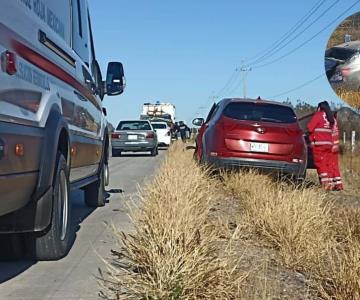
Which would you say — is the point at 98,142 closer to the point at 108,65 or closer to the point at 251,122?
the point at 108,65

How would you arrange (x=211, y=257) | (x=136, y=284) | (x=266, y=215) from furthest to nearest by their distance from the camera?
(x=266, y=215), (x=211, y=257), (x=136, y=284)

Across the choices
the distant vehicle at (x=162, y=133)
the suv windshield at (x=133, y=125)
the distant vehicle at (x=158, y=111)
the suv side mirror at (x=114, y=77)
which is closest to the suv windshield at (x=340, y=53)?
the suv side mirror at (x=114, y=77)

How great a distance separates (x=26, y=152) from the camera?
15.7ft

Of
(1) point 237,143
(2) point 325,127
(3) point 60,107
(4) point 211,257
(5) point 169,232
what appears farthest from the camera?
(2) point 325,127

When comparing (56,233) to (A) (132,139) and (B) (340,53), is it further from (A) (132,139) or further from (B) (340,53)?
(A) (132,139)

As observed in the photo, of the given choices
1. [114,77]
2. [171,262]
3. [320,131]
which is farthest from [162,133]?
[171,262]

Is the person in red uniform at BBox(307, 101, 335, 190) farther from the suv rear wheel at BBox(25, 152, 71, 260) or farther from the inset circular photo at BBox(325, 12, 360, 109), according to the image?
the suv rear wheel at BBox(25, 152, 71, 260)

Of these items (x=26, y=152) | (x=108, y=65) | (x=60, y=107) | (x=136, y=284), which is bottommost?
(x=136, y=284)

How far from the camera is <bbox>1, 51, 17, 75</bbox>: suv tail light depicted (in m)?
4.38

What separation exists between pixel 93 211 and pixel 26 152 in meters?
5.18

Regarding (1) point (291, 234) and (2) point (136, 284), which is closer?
(2) point (136, 284)

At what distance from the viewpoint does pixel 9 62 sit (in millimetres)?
4488

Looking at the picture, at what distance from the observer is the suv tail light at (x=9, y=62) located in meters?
4.38

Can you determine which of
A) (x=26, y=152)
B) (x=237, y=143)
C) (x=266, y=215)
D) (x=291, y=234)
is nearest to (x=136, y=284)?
(x=26, y=152)
